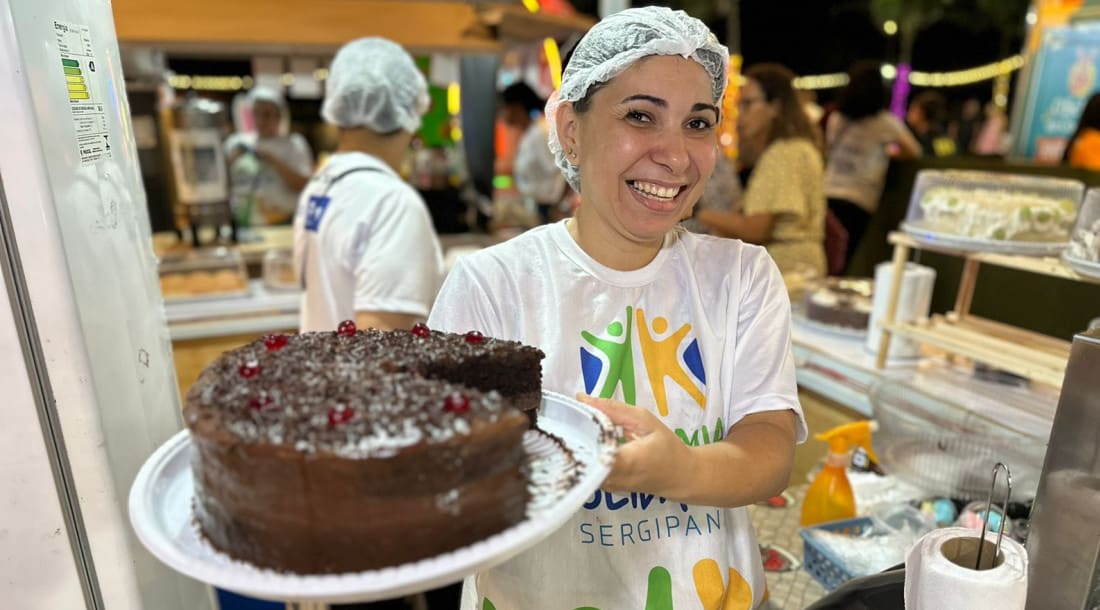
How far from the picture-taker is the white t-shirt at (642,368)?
133 centimetres

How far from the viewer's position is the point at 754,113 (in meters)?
4.10

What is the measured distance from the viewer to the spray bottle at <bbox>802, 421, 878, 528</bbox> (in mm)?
1979

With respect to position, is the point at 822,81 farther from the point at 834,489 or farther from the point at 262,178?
the point at 834,489

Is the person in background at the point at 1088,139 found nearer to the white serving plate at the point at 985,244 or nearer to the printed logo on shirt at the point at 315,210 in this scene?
the white serving plate at the point at 985,244

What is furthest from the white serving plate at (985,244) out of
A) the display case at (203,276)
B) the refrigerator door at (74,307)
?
the display case at (203,276)

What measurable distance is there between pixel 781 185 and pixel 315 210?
8.41 feet

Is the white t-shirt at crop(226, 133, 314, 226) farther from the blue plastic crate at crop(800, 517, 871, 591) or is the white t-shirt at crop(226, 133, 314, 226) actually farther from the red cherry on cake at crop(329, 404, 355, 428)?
the red cherry on cake at crop(329, 404, 355, 428)

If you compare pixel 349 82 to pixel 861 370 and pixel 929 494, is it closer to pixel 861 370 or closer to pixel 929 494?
pixel 861 370

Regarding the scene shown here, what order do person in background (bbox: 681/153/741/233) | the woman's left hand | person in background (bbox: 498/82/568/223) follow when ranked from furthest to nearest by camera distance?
person in background (bbox: 498/82/568/223), person in background (bbox: 681/153/741/233), the woman's left hand

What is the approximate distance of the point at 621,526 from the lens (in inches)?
52.6

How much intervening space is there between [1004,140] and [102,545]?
41.4ft

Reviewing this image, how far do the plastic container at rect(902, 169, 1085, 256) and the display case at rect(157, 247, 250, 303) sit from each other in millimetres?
3587

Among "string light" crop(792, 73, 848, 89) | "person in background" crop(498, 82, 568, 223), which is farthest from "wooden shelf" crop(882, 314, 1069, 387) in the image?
"string light" crop(792, 73, 848, 89)

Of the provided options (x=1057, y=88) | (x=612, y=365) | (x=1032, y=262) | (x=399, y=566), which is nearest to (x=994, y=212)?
(x=1032, y=262)
